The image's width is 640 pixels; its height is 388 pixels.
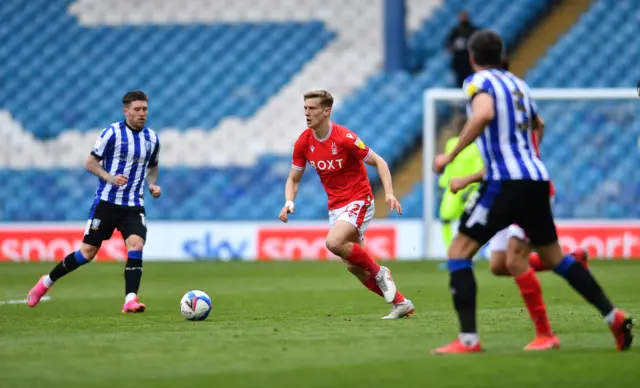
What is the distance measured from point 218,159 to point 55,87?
182 inches

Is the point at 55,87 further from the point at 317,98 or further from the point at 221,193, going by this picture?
the point at 317,98

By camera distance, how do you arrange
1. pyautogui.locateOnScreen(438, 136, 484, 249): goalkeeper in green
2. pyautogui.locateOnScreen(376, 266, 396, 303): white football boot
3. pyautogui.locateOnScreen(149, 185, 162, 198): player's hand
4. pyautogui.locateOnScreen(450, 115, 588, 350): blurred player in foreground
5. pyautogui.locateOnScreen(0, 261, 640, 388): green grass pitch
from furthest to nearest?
pyautogui.locateOnScreen(438, 136, 484, 249): goalkeeper in green
pyautogui.locateOnScreen(149, 185, 162, 198): player's hand
pyautogui.locateOnScreen(376, 266, 396, 303): white football boot
pyautogui.locateOnScreen(450, 115, 588, 350): blurred player in foreground
pyautogui.locateOnScreen(0, 261, 640, 388): green grass pitch

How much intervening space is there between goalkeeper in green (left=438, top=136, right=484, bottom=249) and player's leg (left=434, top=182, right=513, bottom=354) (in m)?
7.83

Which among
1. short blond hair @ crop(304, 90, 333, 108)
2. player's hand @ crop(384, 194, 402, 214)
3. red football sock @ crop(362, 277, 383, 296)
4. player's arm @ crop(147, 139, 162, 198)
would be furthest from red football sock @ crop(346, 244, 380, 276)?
player's arm @ crop(147, 139, 162, 198)

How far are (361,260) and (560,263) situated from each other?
8.61ft

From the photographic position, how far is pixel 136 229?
10.0 meters

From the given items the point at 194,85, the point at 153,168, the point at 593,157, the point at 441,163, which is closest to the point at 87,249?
the point at 153,168

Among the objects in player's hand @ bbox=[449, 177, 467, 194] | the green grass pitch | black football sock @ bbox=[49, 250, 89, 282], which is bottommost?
the green grass pitch

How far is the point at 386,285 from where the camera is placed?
8633 mm

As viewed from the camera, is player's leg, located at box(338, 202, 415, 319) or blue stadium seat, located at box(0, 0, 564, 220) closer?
player's leg, located at box(338, 202, 415, 319)

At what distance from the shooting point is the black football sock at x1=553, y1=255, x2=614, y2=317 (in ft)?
20.2

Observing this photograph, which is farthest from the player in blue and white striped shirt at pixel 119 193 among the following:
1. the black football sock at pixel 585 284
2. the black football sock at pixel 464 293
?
the black football sock at pixel 585 284

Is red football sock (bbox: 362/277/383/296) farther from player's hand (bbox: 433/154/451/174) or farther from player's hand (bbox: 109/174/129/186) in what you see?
player's hand (bbox: 433/154/451/174)

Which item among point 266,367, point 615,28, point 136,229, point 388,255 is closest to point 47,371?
point 266,367
